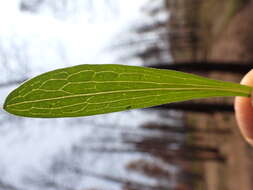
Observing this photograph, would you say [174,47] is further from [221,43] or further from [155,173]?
[155,173]

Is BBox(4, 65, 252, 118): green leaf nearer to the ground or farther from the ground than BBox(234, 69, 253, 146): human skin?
nearer to the ground

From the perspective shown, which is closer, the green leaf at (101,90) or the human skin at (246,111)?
the green leaf at (101,90)

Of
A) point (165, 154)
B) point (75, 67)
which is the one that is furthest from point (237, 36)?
point (75, 67)

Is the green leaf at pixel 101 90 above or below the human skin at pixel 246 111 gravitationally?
below

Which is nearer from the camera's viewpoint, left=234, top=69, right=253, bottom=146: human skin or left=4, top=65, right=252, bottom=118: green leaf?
left=4, top=65, right=252, bottom=118: green leaf
